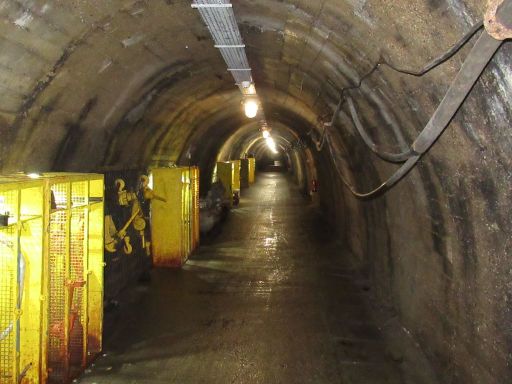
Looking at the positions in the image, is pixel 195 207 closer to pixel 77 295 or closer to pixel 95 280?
pixel 95 280

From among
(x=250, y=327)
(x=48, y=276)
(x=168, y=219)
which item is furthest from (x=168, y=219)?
(x=48, y=276)

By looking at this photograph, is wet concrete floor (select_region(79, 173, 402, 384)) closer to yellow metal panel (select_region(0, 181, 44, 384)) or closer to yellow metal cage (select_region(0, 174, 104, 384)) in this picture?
yellow metal cage (select_region(0, 174, 104, 384))

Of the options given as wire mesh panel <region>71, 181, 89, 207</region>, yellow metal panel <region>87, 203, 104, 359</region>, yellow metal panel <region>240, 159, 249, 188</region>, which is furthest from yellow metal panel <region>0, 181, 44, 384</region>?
yellow metal panel <region>240, 159, 249, 188</region>

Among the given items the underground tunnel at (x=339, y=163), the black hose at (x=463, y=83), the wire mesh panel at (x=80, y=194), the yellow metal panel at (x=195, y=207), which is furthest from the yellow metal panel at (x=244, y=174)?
the black hose at (x=463, y=83)

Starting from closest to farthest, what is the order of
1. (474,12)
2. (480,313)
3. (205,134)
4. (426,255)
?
(474,12)
(480,313)
(426,255)
(205,134)

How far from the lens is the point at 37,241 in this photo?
4.59 metres

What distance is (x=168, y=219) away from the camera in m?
10.3

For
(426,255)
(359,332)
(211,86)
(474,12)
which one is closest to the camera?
(474,12)

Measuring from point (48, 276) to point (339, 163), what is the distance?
6.77 metres

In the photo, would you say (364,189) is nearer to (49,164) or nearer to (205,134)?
(49,164)

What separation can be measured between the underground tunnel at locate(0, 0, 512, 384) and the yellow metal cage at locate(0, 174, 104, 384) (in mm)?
23

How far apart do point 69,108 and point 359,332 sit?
515 centimetres

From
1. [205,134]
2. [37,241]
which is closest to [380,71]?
[37,241]

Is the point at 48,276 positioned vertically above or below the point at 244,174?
below
